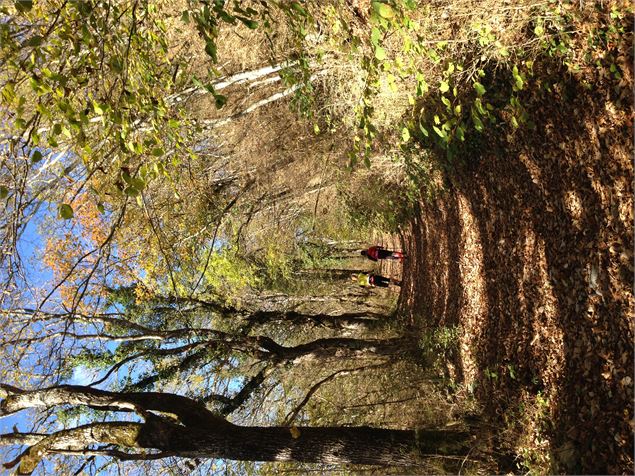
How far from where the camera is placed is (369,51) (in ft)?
23.2

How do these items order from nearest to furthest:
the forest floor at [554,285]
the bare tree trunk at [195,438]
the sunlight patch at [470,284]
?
the forest floor at [554,285]
the bare tree trunk at [195,438]
the sunlight patch at [470,284]

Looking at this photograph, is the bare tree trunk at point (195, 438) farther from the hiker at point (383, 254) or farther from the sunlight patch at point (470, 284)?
the hiker at point (383, 254)

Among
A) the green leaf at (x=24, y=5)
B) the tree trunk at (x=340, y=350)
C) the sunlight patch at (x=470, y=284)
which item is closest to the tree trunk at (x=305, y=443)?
the sunlight patch at (x=470, y=284)

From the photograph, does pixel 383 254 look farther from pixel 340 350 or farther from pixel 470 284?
pixel 470 284

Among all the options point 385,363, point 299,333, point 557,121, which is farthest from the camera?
point 299,333

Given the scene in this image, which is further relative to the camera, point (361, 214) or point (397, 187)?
point (361, 214)

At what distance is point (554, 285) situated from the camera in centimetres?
552

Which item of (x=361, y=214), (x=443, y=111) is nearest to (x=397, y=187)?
(x=361, y=214)

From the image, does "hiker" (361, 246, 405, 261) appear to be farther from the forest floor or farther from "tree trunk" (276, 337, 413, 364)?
the forest floor

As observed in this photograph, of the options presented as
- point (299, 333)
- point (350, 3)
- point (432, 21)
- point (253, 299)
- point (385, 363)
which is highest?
point (350, 3)

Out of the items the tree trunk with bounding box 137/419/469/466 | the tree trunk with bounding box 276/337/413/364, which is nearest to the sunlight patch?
the tree trunk with bounding box 137/419/469/466

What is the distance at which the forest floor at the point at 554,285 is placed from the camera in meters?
4.44

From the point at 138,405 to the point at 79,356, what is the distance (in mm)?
6086

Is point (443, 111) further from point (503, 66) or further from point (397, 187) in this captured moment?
point (397, 187)
